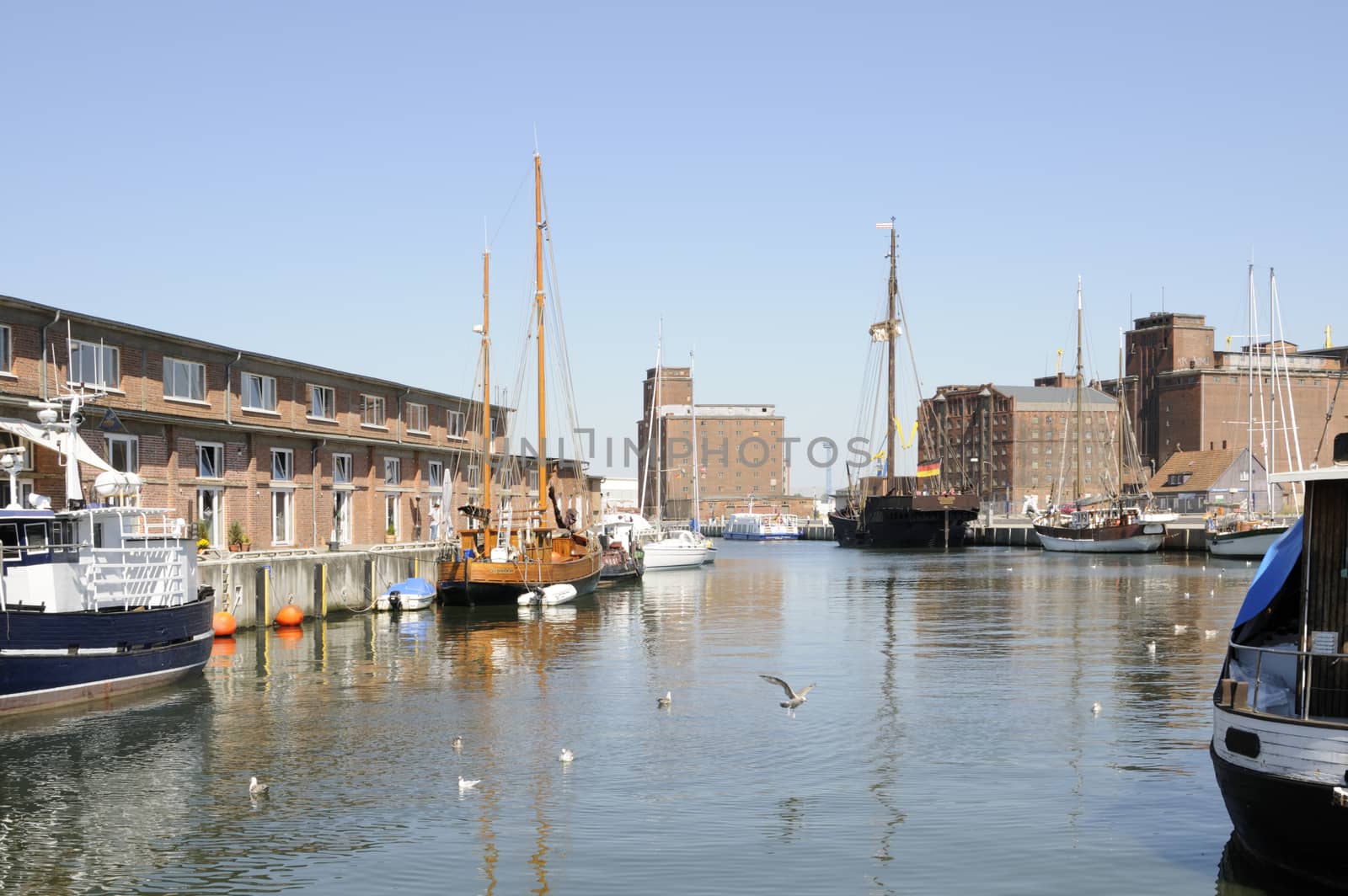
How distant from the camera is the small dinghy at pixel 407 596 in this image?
54906mm

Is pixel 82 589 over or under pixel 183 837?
over

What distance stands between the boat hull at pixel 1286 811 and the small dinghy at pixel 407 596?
42.3m

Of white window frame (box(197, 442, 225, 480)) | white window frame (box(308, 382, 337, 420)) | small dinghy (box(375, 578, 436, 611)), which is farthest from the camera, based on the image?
white window frame (box(308, 382, 337, 420))

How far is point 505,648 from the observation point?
139ft

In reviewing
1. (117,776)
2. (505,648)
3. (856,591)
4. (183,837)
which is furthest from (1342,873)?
(856,591)

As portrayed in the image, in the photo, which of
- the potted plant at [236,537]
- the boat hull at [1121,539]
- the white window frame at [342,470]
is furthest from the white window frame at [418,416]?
the boat hull at [1121,539]

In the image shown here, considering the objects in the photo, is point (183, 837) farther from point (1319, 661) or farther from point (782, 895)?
point (1319, 661)

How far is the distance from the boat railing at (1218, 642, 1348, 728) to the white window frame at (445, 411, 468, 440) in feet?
203

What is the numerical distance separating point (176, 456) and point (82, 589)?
2047 cm

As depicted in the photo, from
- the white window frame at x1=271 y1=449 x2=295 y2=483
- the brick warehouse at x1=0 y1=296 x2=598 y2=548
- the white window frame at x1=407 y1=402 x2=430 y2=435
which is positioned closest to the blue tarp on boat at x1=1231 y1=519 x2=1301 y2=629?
the brick warehouse at x1=0 y1=296 x2=598 y2=548

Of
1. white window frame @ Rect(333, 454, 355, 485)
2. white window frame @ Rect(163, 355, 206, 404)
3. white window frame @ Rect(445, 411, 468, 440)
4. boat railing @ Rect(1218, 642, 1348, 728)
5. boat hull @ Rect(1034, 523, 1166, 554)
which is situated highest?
white window frame @ Rect(163, 355, 206, 404)

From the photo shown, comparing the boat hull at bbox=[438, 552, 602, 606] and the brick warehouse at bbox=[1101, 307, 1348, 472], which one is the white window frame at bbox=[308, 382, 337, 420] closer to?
the boat hull at bbox=[438, 552, 602, 606]

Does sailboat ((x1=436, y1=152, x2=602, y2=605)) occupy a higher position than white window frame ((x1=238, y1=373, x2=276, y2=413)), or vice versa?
white window frame ((x1=238, y1=373, x2=276, y2=413))

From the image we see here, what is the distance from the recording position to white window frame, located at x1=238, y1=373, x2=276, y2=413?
183 ft
